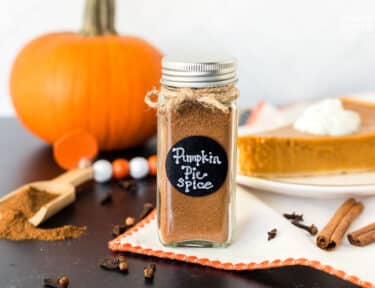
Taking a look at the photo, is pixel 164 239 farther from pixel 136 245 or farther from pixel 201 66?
pixel 201 66

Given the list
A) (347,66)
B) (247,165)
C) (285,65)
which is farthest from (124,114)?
(347,66)

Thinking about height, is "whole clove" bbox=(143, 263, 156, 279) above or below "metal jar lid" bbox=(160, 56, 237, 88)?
below

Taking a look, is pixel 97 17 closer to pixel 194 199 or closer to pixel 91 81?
pixel 91 81

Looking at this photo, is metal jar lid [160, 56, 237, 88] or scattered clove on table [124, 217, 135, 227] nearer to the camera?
metal jar lid [160, 56, 237, 88]

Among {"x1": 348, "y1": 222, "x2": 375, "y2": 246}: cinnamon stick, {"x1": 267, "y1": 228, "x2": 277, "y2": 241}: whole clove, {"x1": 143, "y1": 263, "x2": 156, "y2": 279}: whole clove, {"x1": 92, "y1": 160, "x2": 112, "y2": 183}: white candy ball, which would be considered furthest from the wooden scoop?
{"x1": 348, "y1": 222, "x2": 375, "y2": 246}: cinnamon stick

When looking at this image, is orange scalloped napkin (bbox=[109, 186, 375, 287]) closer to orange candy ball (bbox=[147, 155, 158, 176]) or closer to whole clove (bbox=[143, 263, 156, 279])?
whole clove (bbox=[143, 263, 156, 279])

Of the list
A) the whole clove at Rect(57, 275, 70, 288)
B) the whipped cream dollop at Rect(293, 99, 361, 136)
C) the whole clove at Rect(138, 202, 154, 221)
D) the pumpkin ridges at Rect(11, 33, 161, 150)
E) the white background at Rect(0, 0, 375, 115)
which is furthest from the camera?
the white background at Rect(0, 0, 375, 115)

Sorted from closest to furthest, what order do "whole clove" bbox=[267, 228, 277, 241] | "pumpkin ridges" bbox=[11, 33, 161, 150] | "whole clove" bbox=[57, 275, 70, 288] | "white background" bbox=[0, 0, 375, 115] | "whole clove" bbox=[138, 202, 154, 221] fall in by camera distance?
"whole clove" bbox=[57, 275, 70, 288]
"whole clove" bbox=[267, 228, 277, 241]
"whole clove" bbox=[138, 202, 154, 221]
"pumpkin ridges" bbox=[11, 33, 161, 150]
"white background" bbox=[0, 0, 375, 115]
